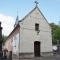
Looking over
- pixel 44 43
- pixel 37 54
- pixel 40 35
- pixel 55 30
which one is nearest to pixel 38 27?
pixel 40 35

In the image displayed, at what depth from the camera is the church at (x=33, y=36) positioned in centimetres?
2477

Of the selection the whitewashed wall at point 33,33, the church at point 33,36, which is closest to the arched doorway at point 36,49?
the church at point 33,36

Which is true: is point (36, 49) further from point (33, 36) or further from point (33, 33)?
point (33, 33)

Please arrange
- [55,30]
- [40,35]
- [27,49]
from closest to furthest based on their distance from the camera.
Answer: [27,49], [40,35], [55,30]

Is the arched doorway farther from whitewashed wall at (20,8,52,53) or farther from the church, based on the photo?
whitewashed wall at (20,8,52,53)

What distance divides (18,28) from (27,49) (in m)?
4.00

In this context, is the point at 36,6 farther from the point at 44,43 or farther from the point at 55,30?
the point at 55,30

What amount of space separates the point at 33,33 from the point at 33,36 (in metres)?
0.54

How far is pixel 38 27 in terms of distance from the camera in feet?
88.1

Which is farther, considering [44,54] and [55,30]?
[55,30]

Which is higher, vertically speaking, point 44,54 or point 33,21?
point 33,21

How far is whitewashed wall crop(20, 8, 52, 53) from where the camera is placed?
81.8 feet

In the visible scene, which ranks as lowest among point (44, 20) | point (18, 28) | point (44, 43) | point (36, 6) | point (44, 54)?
point (44, 54)

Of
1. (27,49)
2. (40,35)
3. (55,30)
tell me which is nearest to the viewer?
(27,49)
